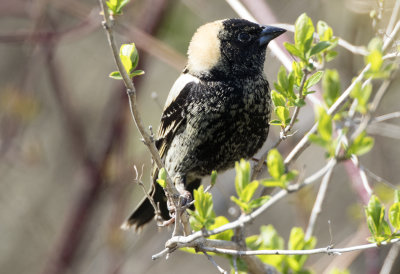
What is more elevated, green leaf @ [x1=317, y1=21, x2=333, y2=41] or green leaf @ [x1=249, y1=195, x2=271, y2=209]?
green leaf @ [x1=317, y1=21, x2=333, y2=41]

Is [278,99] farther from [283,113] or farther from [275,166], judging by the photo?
[275,166]

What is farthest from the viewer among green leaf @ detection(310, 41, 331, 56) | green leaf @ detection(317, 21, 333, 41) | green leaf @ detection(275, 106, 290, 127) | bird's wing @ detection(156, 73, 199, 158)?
bird's wing @ detection(156, 73, 199, 158)

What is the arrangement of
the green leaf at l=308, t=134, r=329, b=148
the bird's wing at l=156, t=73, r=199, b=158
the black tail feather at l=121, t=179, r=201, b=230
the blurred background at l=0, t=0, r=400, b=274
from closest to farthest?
the green leaf at l=308, t=134, r=329, b=148, the bird's wing at l=156, t=73, r=199, b=158, the black tail feather at l=121, t=179, r=201, b=230, the blurred background at l=0, t=0, r=400, b=274

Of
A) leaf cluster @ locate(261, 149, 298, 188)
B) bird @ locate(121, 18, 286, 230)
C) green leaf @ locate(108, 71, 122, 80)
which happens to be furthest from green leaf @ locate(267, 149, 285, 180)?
bird @ locate(121, 18, 286, 230)

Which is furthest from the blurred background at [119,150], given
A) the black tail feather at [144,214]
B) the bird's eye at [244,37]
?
the bird's eye at [244,37]

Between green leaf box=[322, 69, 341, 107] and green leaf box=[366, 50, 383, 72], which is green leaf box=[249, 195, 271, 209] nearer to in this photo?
green leaf box=[322, 69, 341, 107]

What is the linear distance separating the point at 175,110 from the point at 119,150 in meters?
1.48

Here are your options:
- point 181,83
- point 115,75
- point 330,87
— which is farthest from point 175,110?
point 330,87

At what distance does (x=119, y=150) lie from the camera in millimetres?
4328

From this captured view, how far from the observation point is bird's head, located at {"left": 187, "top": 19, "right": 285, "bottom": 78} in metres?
2.92

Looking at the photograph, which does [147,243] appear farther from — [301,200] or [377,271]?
[377,271]

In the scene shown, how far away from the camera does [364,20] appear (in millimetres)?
3666

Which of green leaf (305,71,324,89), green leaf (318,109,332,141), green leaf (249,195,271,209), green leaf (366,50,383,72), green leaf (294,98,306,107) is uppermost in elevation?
green leaf (366,50,383,72)

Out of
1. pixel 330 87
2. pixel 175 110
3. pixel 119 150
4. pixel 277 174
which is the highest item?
pixel 330 87
